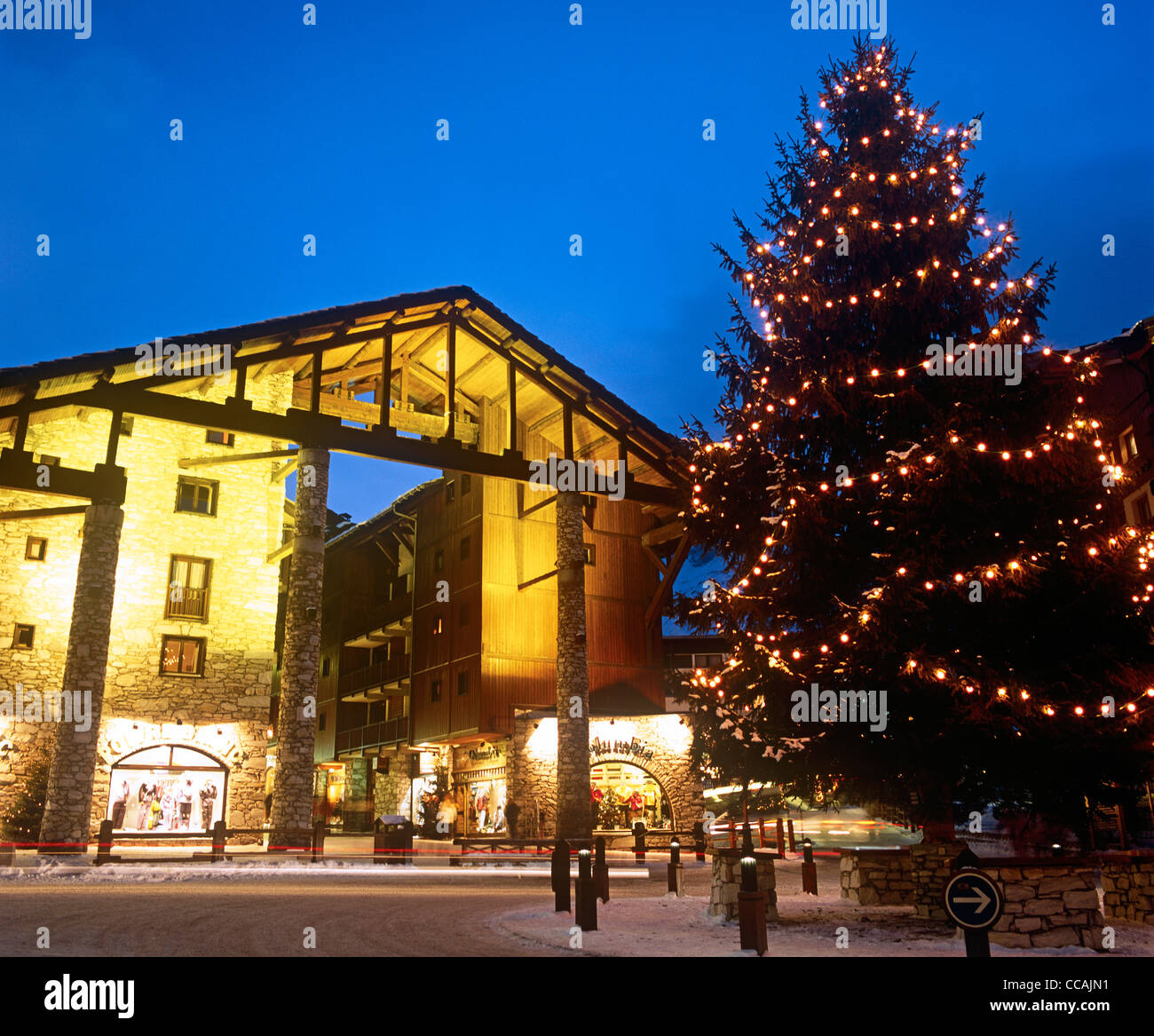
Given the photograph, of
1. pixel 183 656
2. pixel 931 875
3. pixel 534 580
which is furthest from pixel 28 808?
pixel 931 875

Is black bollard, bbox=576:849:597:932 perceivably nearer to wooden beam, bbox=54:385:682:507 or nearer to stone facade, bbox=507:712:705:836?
wooden beam, bbox=54:385:682:507

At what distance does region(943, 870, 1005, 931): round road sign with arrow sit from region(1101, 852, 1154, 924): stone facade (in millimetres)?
6632

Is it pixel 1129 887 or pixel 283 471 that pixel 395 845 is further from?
pixel 1129 887

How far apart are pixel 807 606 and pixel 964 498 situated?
8.65ft

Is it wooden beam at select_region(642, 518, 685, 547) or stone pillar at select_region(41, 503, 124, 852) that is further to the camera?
wooden beam at select_region(642, 518, 685, 547)

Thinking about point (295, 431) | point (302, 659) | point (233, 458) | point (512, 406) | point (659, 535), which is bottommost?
point (302, 659)

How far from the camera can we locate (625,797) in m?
33.0

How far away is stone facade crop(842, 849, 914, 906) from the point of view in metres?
14.9

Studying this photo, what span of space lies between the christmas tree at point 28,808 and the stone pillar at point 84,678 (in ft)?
5.42

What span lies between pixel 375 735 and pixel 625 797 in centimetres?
1541

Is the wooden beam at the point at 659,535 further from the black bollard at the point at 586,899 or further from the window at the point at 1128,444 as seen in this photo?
the black bollard at the point at 586,899

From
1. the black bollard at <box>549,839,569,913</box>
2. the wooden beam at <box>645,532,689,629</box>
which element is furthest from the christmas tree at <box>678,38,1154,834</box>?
the wooden beam at <box>645,532,689,629</box>
